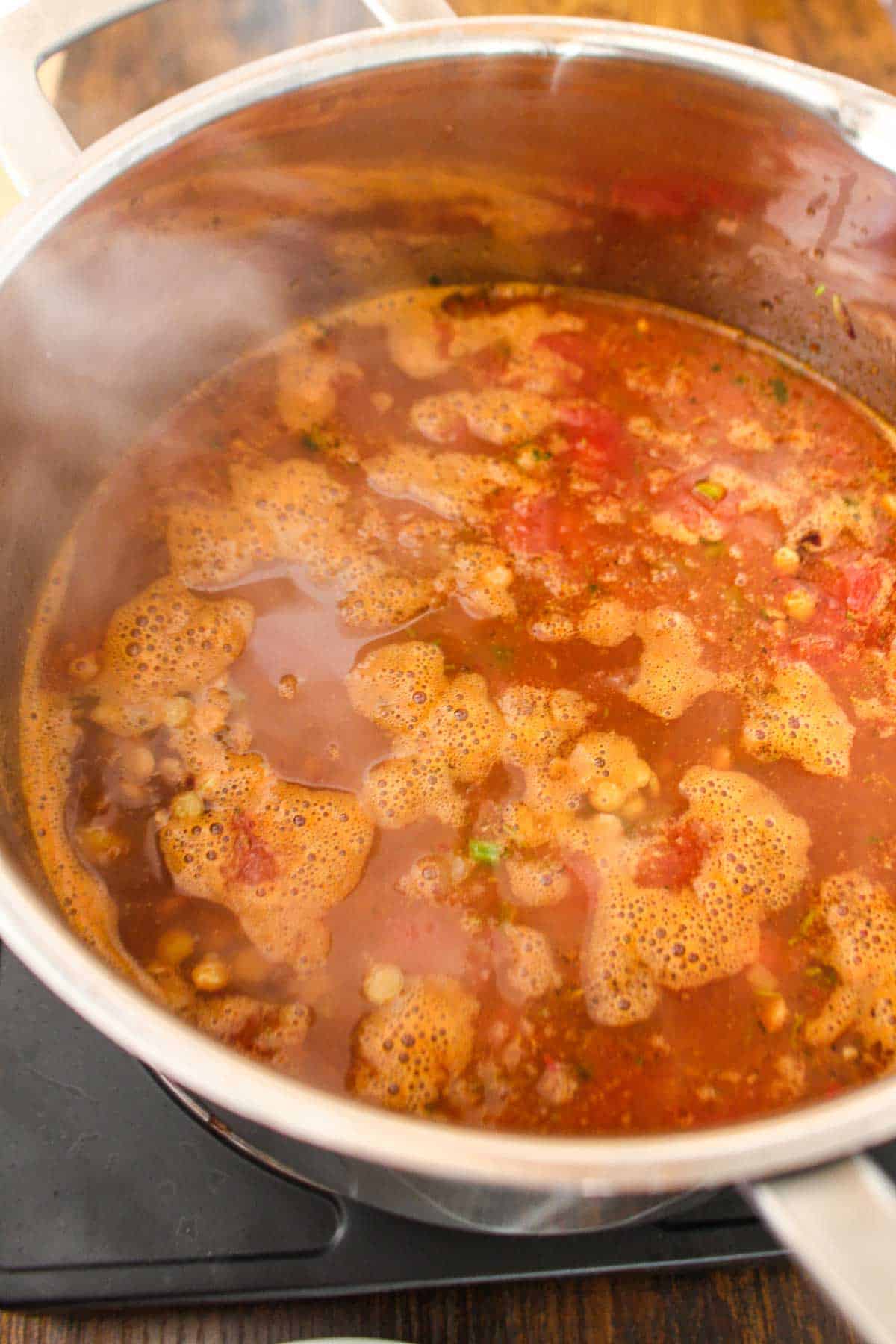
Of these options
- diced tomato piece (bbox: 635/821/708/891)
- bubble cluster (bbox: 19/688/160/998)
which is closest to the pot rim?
bubble cluster (bbox: 19/688/160/998)

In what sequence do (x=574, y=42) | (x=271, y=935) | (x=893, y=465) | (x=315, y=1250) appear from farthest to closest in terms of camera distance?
1. (x=893, y=465)
2. (x=574, y=42)
3. (x=271, y=935)
4. (x=315, y=1250)

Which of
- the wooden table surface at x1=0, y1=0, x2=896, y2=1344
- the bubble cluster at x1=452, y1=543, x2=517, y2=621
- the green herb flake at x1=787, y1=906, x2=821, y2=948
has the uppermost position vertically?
the bubble cluster at x1=452, y1=543, x2=517, y2=621

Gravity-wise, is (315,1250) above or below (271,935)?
below

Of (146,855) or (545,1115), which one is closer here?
(545,1115)

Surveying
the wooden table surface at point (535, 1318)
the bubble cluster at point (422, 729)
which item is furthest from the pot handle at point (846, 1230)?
the bubble cluster at point (422, 729)

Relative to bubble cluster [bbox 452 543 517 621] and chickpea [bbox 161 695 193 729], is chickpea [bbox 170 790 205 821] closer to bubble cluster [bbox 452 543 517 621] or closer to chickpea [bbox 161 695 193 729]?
chickpea [bbox 161 695 193 729]

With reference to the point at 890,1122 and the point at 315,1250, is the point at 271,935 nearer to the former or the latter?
the point at 315,1250

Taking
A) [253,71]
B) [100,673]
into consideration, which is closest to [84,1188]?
[100,673]

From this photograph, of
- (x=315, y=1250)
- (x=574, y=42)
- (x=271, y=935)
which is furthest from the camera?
(x=574, y=42)
